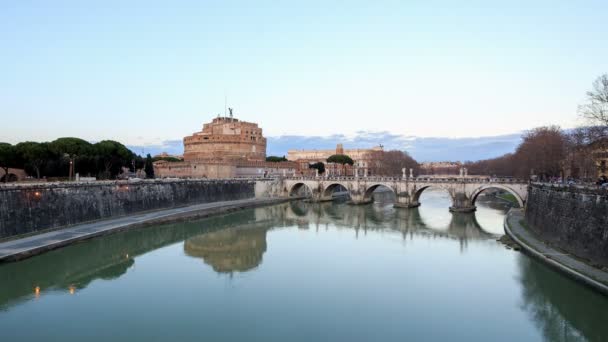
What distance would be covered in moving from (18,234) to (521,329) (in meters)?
17.0

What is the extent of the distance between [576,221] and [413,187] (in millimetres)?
18098

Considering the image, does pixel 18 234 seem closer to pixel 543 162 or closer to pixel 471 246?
pixel 471 246

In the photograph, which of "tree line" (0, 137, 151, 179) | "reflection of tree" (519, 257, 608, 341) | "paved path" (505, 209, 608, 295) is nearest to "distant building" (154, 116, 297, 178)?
"tree line" (0, 137, 151, 179)

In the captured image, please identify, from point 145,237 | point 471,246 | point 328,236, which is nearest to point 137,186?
point 145,237

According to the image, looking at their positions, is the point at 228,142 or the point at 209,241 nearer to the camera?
the point at 209,241

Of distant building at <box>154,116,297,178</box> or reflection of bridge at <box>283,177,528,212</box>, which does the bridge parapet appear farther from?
distant building at <box>154,116,297,178</box>

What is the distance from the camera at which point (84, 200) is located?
20188 millimetres

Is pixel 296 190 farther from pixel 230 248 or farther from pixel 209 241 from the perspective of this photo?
pixel 230 248

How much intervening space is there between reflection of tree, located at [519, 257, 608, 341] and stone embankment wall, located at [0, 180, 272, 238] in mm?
17267

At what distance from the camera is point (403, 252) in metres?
16.4

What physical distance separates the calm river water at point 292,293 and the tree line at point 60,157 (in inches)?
506

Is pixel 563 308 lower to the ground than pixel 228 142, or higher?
lower

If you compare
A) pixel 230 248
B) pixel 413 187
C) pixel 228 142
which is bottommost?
pixel 230 248

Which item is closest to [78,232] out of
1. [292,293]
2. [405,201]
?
[292,293]
